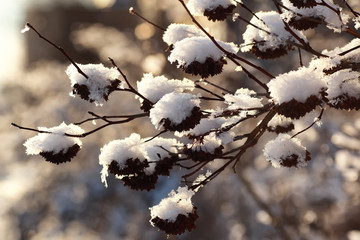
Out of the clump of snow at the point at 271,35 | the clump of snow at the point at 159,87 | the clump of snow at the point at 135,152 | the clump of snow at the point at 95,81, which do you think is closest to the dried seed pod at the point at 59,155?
the clump of snow at the point at 135,152

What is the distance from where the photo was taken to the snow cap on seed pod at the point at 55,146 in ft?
6.41

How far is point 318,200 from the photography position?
6.57 metres

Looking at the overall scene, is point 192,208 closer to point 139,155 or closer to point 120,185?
point 139,155

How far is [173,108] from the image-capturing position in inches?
69.4

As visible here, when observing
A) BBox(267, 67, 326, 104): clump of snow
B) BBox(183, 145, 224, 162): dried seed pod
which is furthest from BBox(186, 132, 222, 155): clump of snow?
BBox(267, 67, 326, 104): clump of snow

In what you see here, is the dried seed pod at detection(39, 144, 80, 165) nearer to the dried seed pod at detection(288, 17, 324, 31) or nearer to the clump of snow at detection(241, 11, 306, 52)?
the clump of snow at detection(241, 11, 306, 52)

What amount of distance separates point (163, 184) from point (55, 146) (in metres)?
8.25

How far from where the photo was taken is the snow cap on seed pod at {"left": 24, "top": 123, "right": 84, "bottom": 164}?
1.95m

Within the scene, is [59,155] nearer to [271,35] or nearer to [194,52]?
[194,52]

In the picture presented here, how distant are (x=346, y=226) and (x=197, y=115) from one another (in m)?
5.07

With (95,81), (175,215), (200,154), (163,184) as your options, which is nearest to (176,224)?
(175,215)

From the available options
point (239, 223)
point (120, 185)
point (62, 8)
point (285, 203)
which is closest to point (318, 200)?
point (285, 203)

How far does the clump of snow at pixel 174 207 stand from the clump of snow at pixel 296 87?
590mm

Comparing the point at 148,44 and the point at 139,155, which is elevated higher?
the point at 148,44
